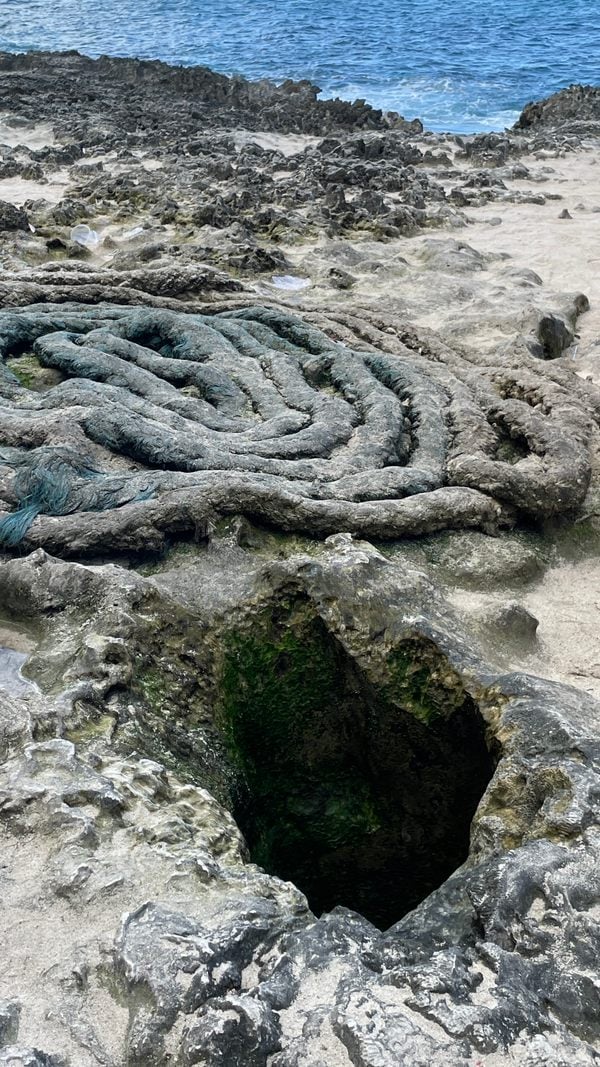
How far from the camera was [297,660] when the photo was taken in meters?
3.06

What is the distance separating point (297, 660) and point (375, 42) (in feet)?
115

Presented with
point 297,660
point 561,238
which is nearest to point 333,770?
point 297,660

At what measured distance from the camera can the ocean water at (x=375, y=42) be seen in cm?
2466

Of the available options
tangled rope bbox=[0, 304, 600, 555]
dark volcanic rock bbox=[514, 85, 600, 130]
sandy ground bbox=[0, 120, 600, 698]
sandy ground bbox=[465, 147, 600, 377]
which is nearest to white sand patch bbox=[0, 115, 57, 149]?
sandy ground bbox=[0, 120, 600, 698]

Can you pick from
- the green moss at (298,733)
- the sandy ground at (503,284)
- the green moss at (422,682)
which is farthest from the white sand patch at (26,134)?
the green moss at (422,682)

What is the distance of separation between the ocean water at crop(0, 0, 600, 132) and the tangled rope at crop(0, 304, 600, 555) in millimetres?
16566

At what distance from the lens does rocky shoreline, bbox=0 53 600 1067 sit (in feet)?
5.85

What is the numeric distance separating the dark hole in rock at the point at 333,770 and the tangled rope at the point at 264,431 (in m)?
0.84

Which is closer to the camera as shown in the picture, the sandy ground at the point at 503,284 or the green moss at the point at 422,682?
the green moss at the point at 422,682

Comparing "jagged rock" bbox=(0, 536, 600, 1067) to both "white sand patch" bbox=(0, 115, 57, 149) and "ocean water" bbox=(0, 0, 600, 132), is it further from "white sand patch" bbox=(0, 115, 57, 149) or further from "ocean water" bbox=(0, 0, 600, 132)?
"ocean water" bbox=(0, 0, 600, 132)

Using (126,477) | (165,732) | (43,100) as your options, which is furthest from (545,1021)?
(43,100)

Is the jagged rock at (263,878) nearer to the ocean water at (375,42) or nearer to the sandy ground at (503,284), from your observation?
the sandy ground at (503,284)

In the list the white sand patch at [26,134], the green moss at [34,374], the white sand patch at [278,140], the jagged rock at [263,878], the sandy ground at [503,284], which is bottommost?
the white sand patch at [278,140]

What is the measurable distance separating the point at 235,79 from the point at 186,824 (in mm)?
20268
